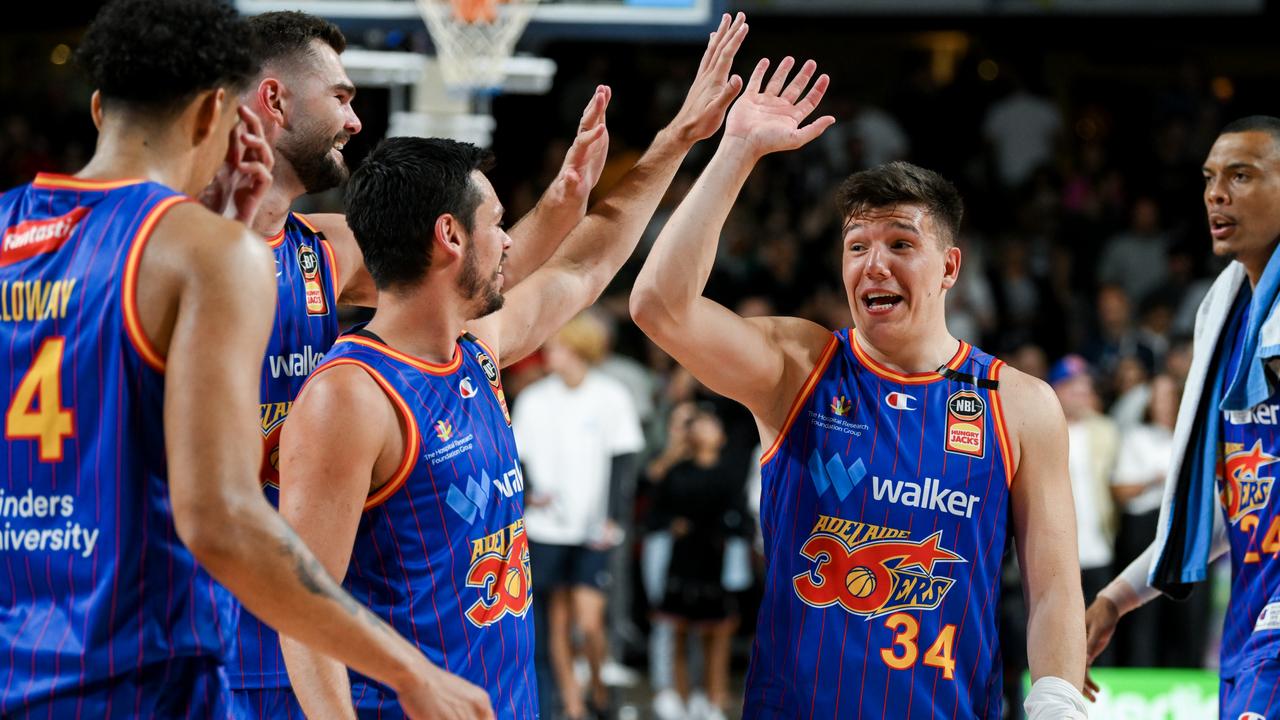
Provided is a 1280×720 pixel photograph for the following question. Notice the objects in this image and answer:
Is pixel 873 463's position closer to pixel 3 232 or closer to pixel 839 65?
pixel 3 232

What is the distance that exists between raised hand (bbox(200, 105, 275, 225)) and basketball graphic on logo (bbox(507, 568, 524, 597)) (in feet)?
3.79

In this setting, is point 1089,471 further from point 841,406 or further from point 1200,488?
point 841,406

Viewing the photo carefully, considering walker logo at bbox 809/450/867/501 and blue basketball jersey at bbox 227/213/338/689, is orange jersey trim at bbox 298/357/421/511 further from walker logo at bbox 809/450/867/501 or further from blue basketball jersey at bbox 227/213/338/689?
walker logo at bbox 809/450/867/501

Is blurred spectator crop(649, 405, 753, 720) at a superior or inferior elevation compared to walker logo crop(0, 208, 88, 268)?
inferior

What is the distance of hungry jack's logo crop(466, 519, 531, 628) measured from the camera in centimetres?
372

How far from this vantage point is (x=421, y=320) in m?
3.87

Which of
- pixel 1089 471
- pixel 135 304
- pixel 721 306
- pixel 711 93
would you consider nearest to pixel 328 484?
pixel 135 304

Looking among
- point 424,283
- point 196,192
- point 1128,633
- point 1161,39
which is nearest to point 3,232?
point 196,192

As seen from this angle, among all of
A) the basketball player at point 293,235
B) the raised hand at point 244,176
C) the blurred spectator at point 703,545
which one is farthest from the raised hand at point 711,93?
the blurred spectator at point 703,545

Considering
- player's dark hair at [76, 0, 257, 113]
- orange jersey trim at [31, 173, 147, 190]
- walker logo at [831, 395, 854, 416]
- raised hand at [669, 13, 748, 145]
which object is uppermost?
raised hand at [669, 13, 748, 145]

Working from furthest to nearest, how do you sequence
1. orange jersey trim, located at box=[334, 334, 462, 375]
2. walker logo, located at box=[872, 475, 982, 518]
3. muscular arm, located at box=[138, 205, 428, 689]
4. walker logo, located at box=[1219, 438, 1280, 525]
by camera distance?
walker logo, located at box=[1219, 438, 1280, 525]
walker logo, located at box=[872, 475, 982, 518]
orange jersey trim, located at box=[334, 334, 462, 375]
muscular arm, located at box=[138, 205, 428, 689]

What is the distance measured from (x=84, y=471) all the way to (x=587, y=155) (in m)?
2.33

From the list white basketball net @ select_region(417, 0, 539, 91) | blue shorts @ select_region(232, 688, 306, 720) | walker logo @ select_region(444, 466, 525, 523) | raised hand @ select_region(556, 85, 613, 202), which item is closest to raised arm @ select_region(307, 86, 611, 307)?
raised hand @ select_region(556, 85, 613, 202)

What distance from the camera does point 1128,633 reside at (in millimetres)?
10719
